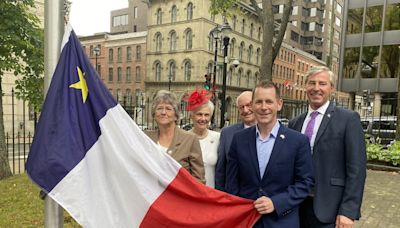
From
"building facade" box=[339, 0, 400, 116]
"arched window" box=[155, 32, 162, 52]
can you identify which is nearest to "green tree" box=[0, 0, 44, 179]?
"building facade" box=[339, 0, 400, 116]

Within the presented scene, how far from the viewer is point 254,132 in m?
2.98

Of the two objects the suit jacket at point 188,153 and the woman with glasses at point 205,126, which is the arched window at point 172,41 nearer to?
the woman with glasses at point 205,126

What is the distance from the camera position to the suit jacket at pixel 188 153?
3.30m

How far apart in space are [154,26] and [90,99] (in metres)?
49.9

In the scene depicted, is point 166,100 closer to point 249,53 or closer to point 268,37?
point 268,37

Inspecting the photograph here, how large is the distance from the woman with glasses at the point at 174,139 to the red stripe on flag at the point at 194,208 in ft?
0.78

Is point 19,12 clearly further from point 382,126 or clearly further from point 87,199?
point 382,126

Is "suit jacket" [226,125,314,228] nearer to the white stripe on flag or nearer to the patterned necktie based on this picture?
the patterned necktie

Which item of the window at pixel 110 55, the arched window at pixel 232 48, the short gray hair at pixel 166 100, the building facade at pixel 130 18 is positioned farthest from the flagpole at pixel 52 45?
the building facade at pixel 130 18

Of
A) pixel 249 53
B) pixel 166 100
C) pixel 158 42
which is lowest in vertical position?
pixel 166 100

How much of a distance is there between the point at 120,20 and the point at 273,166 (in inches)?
2796

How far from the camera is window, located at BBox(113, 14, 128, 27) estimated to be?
222ft

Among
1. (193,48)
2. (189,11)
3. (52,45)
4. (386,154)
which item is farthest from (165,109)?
(189,11)

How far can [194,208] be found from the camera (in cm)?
305
